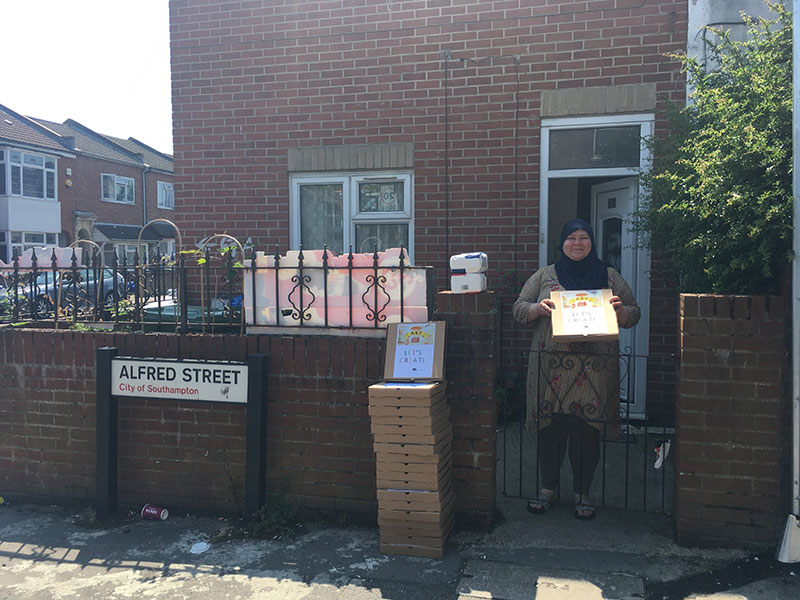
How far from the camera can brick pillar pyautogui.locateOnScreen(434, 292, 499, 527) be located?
391cm

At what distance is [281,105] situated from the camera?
265 inches

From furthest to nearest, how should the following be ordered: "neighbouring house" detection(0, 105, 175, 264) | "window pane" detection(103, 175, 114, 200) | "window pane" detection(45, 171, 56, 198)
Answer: "window pane" detection(103, 175, 114, 200), "window pane" detection(45, 171, 56, 198), "neighbouring house" detection(0, 105, 175, 264)

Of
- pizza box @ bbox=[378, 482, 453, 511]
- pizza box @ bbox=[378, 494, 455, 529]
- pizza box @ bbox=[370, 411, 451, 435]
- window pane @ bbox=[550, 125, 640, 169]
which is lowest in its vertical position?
pizza box @ bbox=[378, 494, 455, 529]

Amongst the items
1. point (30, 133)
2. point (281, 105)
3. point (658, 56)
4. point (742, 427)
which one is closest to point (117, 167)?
point (30, 133)

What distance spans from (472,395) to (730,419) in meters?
1.42

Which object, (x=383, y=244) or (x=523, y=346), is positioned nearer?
(x=523, y=346)

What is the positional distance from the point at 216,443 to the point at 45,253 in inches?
101

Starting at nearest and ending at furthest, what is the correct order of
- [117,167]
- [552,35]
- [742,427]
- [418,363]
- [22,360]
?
[742,427], [418,363], [22,360], [552,35], [117,167]

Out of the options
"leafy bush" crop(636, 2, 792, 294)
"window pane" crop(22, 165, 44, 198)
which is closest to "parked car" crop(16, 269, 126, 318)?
"leafy bush" crop(636, 2, 792, 294)

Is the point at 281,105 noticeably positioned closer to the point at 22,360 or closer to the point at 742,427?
the point at 22,360

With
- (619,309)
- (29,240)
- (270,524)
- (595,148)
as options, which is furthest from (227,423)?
(29,240)

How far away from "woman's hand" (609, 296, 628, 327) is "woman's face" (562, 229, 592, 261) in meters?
0.36

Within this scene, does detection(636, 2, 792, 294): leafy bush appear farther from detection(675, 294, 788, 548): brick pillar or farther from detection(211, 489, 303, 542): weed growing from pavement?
detection(211, 489, 303, 542): weed growing from pavement

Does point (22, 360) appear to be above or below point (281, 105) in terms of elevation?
below
